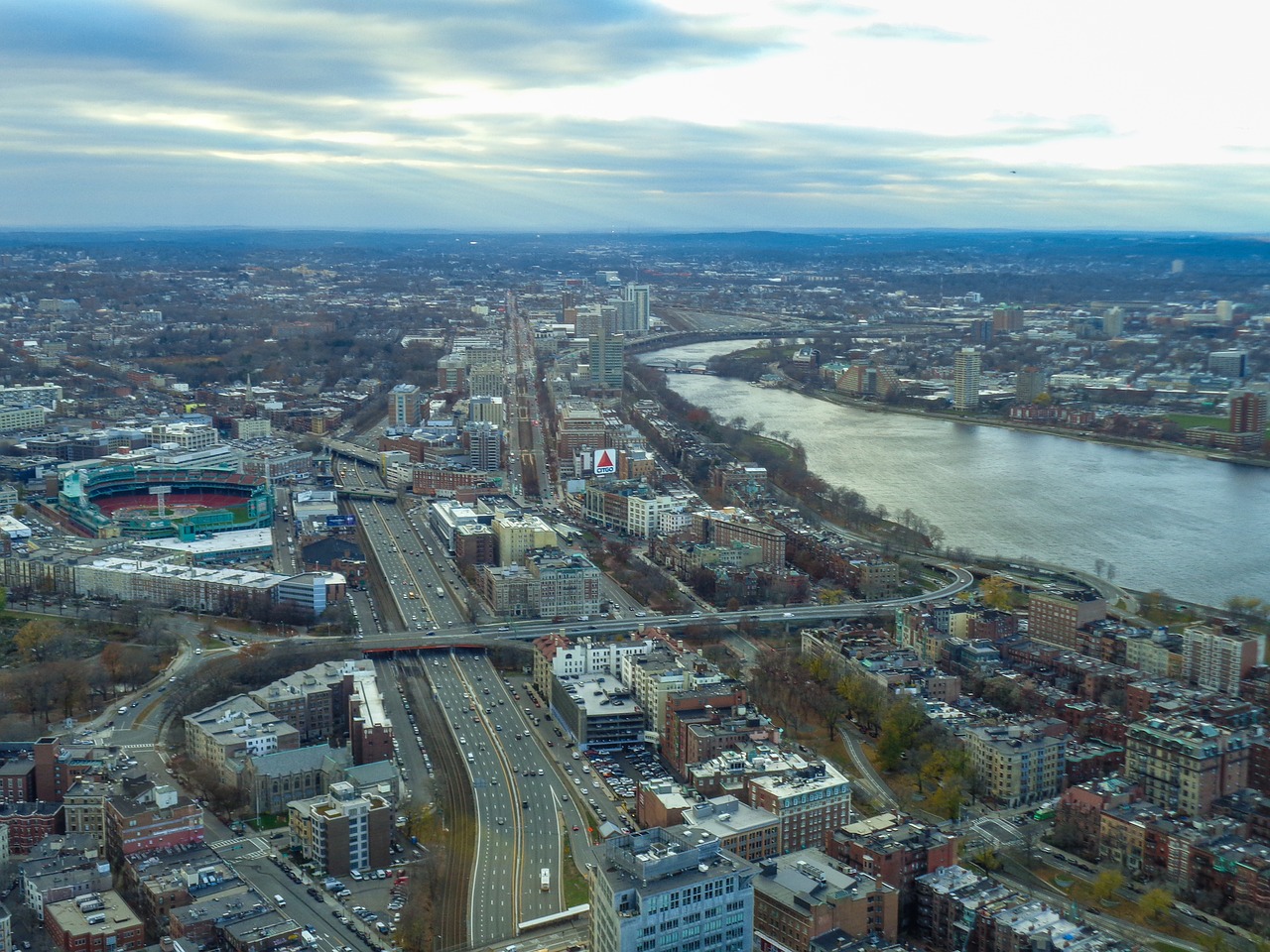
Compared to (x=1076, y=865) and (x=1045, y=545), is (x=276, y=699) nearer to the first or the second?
(x=1076, y=865)

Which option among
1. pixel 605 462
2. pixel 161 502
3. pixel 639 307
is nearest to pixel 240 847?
pixel 161 502

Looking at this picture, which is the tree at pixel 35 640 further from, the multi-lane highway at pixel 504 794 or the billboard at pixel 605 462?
the billboard at pixel 605 462

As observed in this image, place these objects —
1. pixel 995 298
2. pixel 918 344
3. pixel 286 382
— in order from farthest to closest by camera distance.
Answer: pixel 995 298
pixel 918 344
pixel 286 382

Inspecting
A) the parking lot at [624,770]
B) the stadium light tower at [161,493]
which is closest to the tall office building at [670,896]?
the parking lot at [624,770]

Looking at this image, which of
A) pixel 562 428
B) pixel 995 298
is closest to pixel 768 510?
pixel 562 428

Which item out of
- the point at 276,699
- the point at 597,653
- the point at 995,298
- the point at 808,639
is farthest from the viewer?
the point at 995,298

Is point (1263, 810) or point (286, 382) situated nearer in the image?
point (1263, 810)

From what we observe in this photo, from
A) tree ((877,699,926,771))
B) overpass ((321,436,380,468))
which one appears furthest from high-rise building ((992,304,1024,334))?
A: tree ((877,699,926,771))
